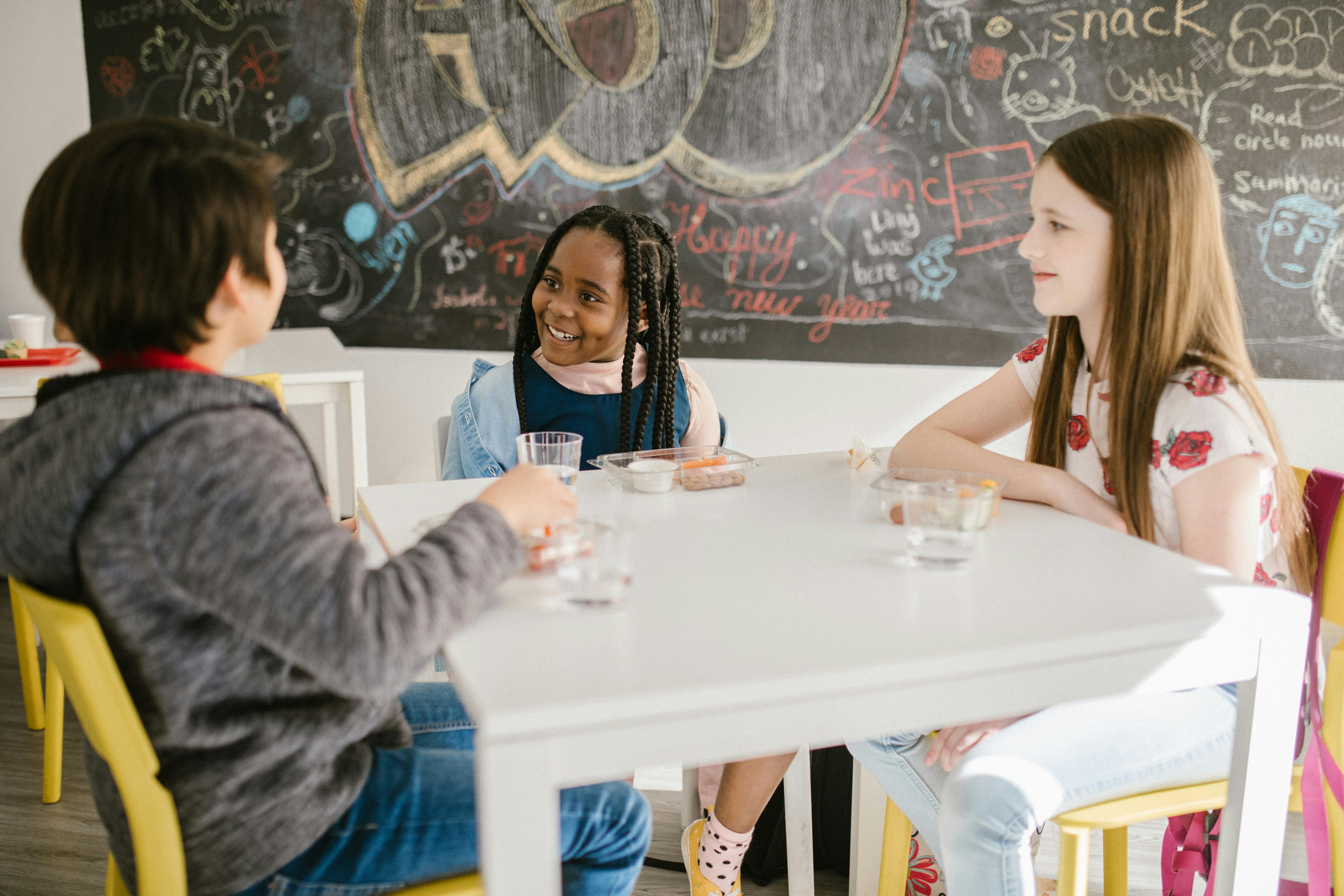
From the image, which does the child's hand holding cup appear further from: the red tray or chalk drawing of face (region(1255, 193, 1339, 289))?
chalk drawing of face (region(1255, 193, 1339, 289))

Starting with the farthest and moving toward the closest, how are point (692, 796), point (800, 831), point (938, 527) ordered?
point (692, 796)
point (800, 831)
point (938, 527)

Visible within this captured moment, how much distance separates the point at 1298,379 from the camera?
2.97 meters

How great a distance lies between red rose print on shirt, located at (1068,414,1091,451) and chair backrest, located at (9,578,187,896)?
3.91 ft

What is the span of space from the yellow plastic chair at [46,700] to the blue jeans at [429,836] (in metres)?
0.96

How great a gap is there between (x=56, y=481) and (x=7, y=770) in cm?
164

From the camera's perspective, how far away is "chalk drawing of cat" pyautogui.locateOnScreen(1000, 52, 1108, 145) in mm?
2930

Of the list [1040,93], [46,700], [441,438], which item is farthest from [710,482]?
[1040,93]

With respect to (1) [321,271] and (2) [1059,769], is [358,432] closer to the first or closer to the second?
(1) [321,271]

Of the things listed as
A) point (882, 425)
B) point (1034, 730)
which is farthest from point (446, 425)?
point (882, 425)

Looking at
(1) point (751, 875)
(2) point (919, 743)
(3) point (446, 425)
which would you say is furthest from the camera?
(3) point (446, 425)

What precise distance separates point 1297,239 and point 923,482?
2.34 meters

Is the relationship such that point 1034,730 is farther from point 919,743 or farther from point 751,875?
point 751,875

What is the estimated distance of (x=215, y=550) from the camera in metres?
0.76

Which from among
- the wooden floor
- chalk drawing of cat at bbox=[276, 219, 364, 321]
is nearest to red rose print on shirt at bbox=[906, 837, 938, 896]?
the wooden floor
